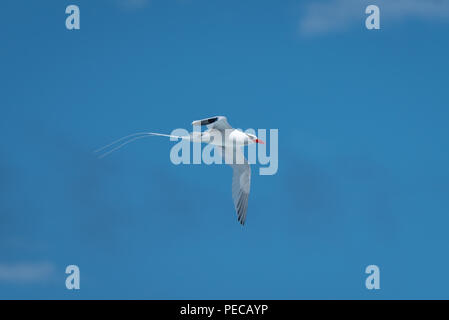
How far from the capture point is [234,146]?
34.4m

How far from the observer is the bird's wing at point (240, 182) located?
35.2 meters

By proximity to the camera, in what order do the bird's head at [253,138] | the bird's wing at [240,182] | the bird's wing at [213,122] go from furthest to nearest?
1. the bird's wing at [240,182]
2. the bird's head at [253,138]
3. the bird's wing at [213,122]

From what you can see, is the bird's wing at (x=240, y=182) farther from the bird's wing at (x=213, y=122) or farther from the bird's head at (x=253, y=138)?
the bird's wing at (x=213, y=122)

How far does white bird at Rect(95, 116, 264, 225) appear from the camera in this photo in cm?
3338

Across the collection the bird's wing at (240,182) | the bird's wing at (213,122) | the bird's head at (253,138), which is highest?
the bird's wing at (213,122)

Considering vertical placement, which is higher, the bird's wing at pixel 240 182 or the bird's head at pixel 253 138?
the bird's head at pixel 253 138

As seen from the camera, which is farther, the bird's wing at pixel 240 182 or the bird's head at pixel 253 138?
the bird's wing at pixel 240 182

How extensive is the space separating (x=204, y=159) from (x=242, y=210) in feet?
10.1

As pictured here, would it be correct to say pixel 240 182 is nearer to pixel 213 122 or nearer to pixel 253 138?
pixel 253 138

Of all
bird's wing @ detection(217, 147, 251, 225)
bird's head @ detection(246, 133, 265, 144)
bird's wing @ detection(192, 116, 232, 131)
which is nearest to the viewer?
bird's wing @ detection(192, 116, 232, 131)

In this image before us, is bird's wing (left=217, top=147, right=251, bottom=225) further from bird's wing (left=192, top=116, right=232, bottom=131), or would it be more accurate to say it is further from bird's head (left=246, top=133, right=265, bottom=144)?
bird's wing (left=192, top=116, right=232, bottom=131)

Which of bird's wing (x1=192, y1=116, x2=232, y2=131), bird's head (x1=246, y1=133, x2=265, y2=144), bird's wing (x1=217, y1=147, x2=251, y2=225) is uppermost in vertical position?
bird's wing (x1=192, y1=116, x2=232, y2=131)

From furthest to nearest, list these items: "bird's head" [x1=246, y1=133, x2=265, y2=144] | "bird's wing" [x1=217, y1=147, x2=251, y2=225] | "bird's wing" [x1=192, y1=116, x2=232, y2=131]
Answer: "bird's wing" [x1=217, y1=147, x2=251, y2=225], "bird's head" [x1=246, y1=133, x2=265, y2=144], "bird's wing" [x1=192, y1=116, x2=232, y2=131]
